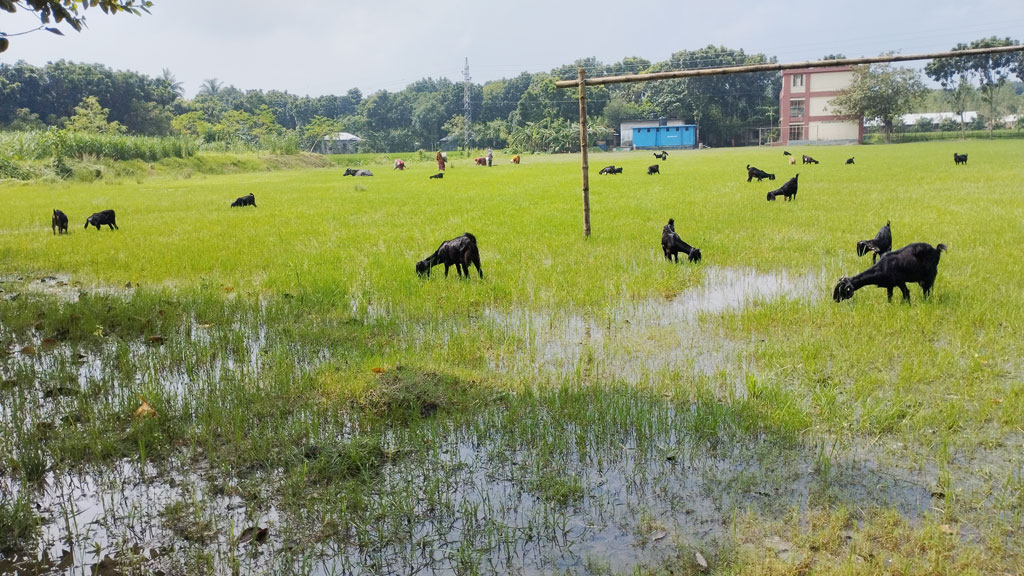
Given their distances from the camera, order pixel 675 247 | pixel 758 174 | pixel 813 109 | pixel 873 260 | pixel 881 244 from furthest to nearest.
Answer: pixel 813 109, pixel 758 174, pixel 675 247, pixel 873 260, pixel 881 244

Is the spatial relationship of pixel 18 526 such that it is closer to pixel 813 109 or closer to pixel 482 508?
pixel 482 508

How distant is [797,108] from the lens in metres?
84.8

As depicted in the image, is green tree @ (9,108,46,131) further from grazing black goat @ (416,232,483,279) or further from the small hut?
grazing black goat @ (416,232,483,279)

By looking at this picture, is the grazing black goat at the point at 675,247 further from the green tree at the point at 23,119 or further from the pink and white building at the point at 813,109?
the pink and white building at the point at 813,109

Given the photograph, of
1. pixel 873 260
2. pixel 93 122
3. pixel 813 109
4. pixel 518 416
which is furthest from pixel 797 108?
pixel 518 416

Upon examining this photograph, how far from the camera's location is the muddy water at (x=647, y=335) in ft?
20.2

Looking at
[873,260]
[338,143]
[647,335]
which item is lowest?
[647,335]

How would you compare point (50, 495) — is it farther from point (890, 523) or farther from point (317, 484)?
point (890, 523)

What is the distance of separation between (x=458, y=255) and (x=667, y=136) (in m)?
83.7

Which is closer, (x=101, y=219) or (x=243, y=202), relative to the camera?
(x=101, y=219)

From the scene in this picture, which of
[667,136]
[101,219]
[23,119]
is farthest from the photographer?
[667,136]

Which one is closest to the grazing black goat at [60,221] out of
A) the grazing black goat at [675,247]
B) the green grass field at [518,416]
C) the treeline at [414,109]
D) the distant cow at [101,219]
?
the distant cow at [101,219]

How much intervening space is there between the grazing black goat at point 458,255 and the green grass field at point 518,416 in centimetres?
27

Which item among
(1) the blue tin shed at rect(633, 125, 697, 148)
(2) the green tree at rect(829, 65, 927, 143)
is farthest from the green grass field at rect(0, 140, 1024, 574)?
(1) the blue tin shed at rect(633, 125, 697, 148)
